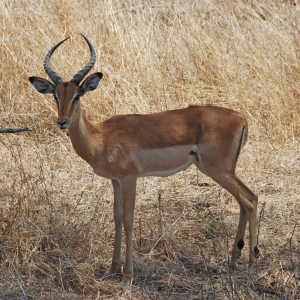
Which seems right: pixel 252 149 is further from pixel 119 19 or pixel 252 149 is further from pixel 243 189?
pixel 119 19

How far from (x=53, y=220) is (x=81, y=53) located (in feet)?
11.4

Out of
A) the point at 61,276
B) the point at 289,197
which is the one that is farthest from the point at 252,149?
the point at 61,276

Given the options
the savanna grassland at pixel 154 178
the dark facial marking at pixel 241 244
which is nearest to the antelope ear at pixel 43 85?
the savanna grassland at pixel 154 178

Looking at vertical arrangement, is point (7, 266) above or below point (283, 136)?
below

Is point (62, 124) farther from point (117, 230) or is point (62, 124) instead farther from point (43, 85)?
point (117, 230)

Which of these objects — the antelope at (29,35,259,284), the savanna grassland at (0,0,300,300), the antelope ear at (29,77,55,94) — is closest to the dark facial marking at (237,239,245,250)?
the antelope at (29,35,259,284)

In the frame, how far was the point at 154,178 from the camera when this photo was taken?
6.03 m

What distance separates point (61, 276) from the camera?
4.04m

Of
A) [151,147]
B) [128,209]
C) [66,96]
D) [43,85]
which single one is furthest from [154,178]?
[66,96]

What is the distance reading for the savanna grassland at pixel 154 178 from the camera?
4.18 metres

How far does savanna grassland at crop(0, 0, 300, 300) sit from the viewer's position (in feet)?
13.7

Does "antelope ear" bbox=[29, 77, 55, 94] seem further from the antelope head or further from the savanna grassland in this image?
the savanna grassland

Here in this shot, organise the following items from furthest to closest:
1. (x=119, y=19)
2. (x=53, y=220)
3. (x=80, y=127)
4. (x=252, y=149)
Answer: (x=119, y=19) → (x=252, y=149) → (x=53, y=220) → (x=80, y=127)

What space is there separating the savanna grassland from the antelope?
0.19 metres
